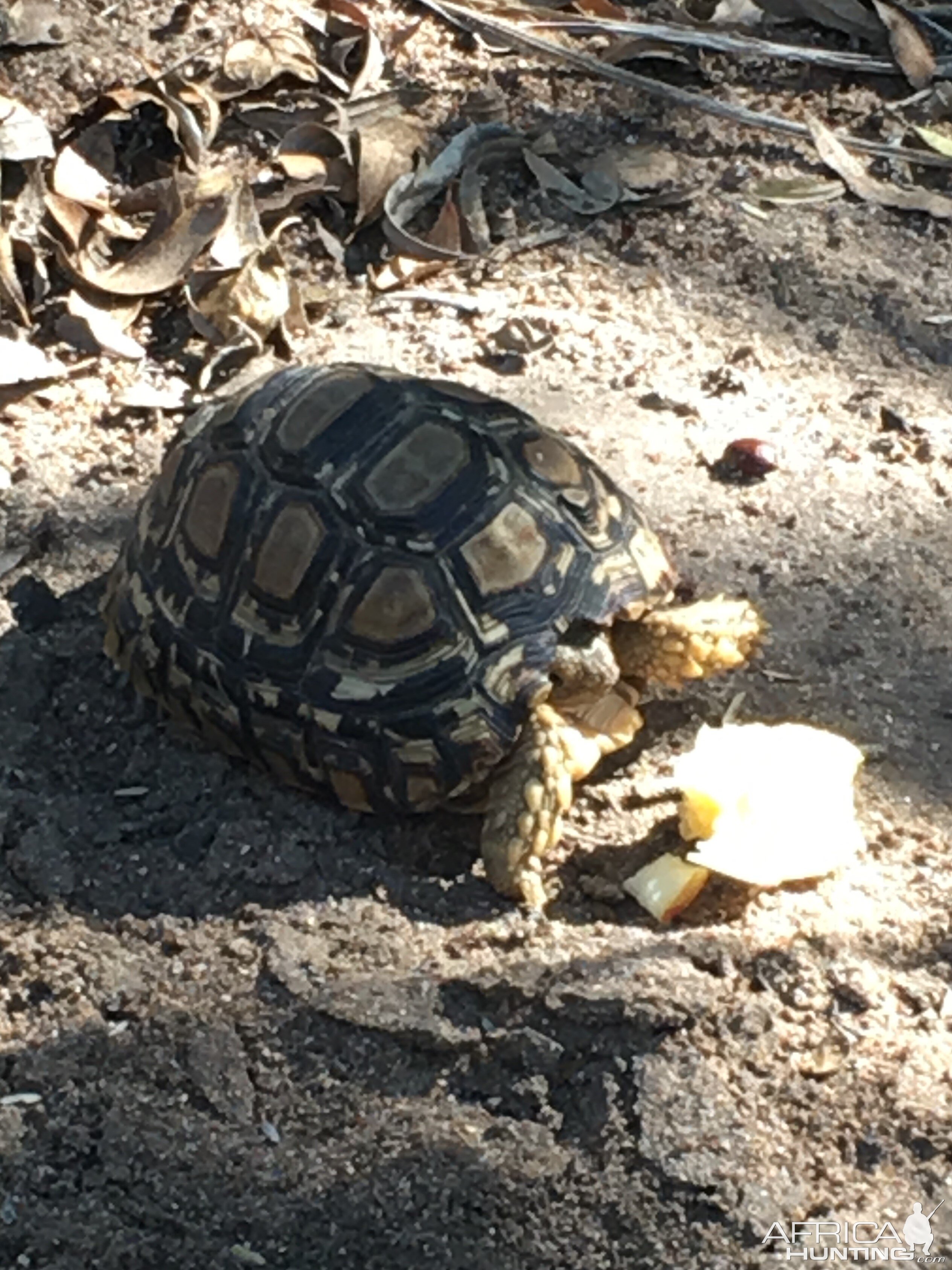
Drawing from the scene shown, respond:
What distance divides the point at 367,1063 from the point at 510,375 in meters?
1.95

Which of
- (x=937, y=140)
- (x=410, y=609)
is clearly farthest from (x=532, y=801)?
(x=937, y=140)

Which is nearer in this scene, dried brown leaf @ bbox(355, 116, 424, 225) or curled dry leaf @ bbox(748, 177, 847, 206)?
dried brown leaf @ bbox(355, 116, 424, 225)

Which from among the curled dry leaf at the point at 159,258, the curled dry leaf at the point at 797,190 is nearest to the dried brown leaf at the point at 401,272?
the curled dry leaf at the point at 159,258

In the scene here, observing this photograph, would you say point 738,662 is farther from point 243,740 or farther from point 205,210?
point 205,210

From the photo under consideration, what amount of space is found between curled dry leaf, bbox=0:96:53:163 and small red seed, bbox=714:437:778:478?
6.19ft

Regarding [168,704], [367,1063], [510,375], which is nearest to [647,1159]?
[367,1063]

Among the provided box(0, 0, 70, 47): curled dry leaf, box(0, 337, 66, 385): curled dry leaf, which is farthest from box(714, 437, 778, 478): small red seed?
box(0, 0, 70, 47): curled dry leaf

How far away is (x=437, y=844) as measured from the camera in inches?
131

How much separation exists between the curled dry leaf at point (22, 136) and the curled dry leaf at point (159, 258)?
0.28 m

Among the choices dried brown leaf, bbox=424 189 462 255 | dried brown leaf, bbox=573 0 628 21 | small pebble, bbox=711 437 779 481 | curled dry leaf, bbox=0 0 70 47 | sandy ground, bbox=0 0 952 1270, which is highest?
curled dry leaf, bbox=0 0 70 47

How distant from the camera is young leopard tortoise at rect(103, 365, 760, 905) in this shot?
10.6ft

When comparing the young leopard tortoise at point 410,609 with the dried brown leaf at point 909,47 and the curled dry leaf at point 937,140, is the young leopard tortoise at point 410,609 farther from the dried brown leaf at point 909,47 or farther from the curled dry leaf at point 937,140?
the dried brown leaf at point 909,47

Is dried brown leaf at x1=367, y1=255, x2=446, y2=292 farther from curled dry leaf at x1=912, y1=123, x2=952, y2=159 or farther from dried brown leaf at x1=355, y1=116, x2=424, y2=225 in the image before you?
curled dry leaf at x1=912, y1=123, x2=952, y2=159

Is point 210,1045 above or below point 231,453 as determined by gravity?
below
